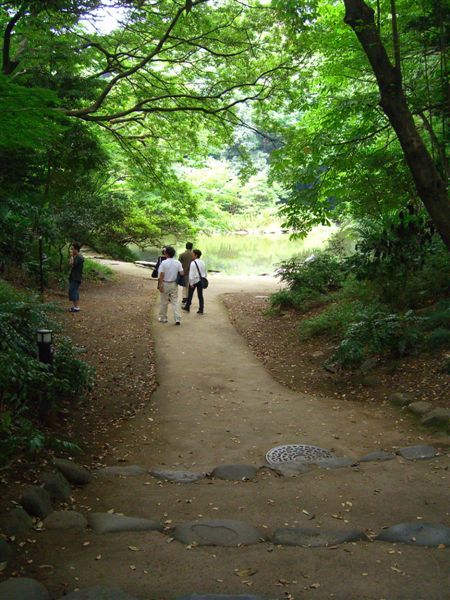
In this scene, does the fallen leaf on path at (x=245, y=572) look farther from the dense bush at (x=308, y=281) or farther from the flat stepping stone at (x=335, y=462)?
the dense bush at (x=308, y=281)

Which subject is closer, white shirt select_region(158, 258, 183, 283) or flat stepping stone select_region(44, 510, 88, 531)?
flat stepping stone select_region(44, 510, 88, 531)

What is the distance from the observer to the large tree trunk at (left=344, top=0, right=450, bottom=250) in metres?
5.96

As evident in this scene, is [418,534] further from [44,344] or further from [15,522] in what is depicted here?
[44,344]

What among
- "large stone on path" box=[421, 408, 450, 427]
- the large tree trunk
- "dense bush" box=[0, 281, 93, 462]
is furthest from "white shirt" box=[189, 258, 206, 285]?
"large stone on path" box=[421, 408, 450, 427]

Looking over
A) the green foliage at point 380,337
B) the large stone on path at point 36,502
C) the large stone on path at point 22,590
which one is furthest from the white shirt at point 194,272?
the large stone on path at point 22,590

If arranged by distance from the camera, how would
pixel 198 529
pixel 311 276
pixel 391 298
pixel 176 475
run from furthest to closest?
pixel 311 276, pixel 391 298, pixel 176 475, pixel 198 529

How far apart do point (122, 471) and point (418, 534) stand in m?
2.76

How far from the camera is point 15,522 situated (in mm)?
3422

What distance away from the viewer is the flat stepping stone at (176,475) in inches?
193

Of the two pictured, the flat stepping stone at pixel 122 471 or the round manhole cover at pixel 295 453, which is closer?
the flat stepping stone at pixel 122 471

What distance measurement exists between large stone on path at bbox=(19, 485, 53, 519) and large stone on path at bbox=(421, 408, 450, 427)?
436 cm

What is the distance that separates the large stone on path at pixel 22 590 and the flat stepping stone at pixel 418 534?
2.27 metres

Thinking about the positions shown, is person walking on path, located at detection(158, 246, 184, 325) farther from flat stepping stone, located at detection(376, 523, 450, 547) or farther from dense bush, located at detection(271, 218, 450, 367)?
flat stepping stone, located at detection(376, 523, 450, 547)

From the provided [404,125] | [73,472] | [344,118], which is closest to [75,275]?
[344,118]
